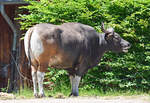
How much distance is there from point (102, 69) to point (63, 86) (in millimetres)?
1345

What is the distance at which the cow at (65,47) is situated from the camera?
24.0ft

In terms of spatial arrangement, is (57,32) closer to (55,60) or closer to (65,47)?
(65,47)

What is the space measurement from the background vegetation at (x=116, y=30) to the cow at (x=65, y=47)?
1.57 m

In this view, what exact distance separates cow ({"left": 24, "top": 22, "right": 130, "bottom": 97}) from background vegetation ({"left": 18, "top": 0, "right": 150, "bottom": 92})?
5.14 ft

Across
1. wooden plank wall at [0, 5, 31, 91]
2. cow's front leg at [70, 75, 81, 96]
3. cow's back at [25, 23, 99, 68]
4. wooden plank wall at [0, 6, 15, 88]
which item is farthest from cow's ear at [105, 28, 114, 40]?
wooden plank wall at [0, 6, 15, 88]

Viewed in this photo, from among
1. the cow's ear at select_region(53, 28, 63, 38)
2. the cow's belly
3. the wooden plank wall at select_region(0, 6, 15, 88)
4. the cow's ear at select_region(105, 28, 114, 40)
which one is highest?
the cow's ear at select_region(53, 28, 63, 38)

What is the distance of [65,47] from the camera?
24.8ft

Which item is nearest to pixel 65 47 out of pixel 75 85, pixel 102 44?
pixel 75 85

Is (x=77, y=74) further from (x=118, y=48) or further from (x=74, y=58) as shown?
(x=118, y=48)

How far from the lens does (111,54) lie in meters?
10.2

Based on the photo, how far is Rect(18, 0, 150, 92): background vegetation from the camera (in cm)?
989

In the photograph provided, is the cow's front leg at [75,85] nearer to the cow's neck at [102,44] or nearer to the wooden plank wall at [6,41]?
the cow's neck at [102,44]

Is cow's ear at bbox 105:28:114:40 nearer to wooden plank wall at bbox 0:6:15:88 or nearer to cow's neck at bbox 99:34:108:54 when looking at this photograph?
cow's neck at bbox 99:34:108:54

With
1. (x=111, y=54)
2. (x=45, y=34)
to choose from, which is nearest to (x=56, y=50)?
(x=45, y=34)
